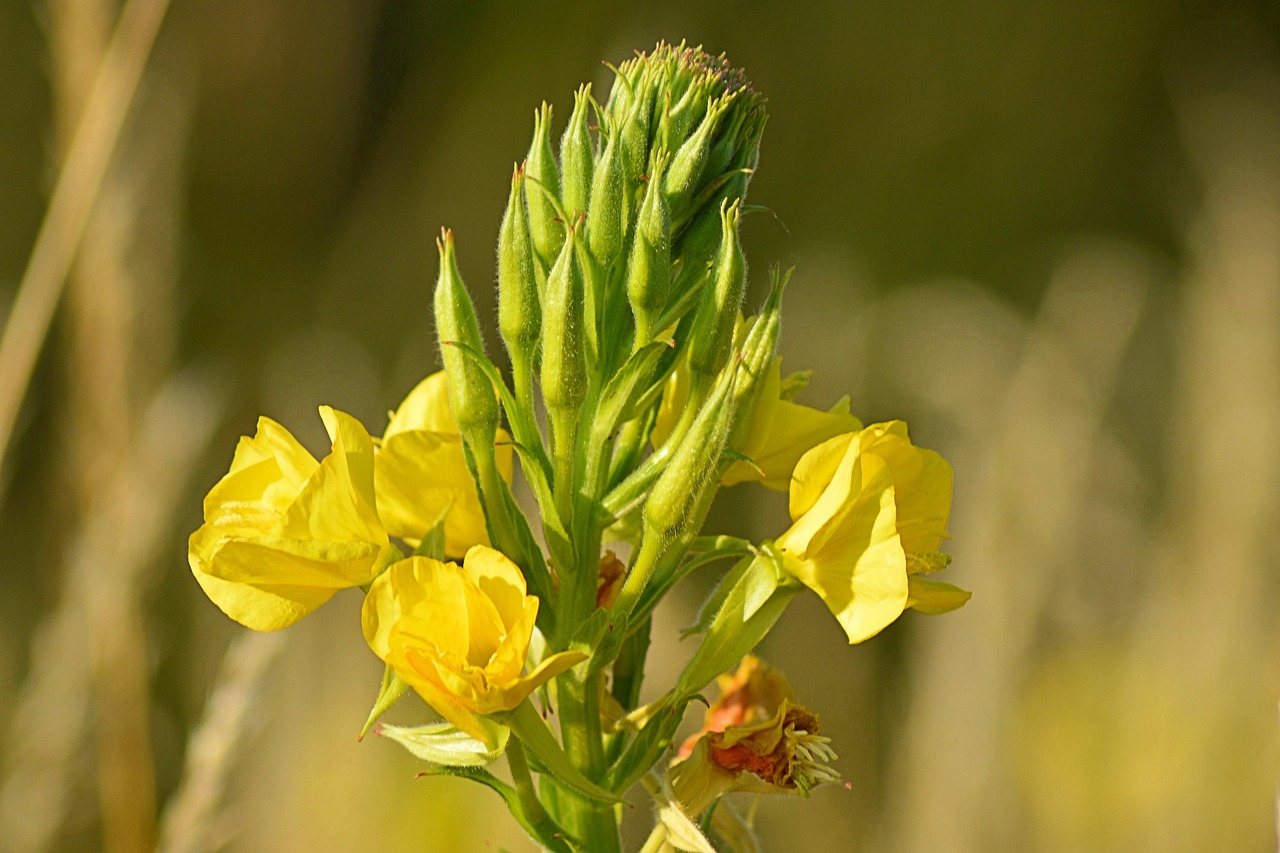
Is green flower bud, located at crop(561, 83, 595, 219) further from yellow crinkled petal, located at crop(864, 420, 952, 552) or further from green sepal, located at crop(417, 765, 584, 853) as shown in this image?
green sepal, located at crop(417, 765, 584, 853)

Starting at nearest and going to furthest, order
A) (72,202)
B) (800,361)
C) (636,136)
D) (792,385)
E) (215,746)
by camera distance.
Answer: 1. (636,136)
2. (792,385)
3. (215,746)
4. (72,202)
5. (800,361)

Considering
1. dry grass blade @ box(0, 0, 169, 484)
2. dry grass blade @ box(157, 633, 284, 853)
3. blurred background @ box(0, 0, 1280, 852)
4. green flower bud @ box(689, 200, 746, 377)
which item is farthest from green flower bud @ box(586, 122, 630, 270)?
dry grass blade @ box(0, 0, 169, 484)

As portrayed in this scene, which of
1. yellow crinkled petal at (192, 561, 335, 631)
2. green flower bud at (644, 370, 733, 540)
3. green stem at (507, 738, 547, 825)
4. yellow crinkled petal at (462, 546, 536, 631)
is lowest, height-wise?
green stem at (507, 738, 547, 825)

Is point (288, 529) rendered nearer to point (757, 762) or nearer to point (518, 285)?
Answer: point (518, 285)

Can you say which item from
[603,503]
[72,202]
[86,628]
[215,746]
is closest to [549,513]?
[603,503]

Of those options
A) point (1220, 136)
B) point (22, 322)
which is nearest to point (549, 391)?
point (22, 322)

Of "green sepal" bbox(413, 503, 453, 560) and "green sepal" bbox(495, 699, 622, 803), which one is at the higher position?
"green sepal" bbox(413, 503, 453, 560)
